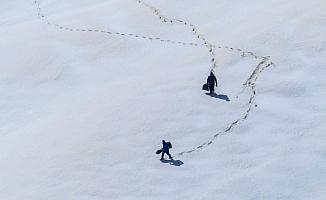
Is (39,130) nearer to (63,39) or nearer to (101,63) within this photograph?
(101,63)

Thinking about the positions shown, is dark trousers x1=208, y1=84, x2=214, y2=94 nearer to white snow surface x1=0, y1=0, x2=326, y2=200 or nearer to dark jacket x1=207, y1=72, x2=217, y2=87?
dark jacket x1=207, y1=72, x2=217, y2=87

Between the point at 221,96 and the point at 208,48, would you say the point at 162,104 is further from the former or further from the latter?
the point at 208,48

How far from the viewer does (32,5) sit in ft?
125

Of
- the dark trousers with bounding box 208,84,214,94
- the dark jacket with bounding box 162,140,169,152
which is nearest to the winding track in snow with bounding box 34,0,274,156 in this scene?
the dark jacket with bounding box 162,140,169,152

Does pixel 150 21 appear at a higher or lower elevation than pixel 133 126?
higher

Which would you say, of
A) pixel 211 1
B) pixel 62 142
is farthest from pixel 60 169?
pixel 211 1

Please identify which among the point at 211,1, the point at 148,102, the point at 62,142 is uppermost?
the point at 211,1

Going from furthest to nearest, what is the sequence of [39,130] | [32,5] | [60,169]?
[32,5], [39,130], [60,169]

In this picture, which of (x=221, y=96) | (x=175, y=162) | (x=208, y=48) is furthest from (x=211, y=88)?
(x=175, y=162)

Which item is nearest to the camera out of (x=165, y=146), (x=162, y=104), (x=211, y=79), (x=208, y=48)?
(x=165, y=146)

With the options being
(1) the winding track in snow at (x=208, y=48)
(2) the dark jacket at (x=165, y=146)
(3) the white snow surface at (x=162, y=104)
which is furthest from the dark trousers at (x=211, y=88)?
(2) the dark jacket at (x=165, y=146)

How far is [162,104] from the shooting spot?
23.9 metres

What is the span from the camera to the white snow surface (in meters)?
19.8

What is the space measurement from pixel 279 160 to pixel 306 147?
1.18 meters
